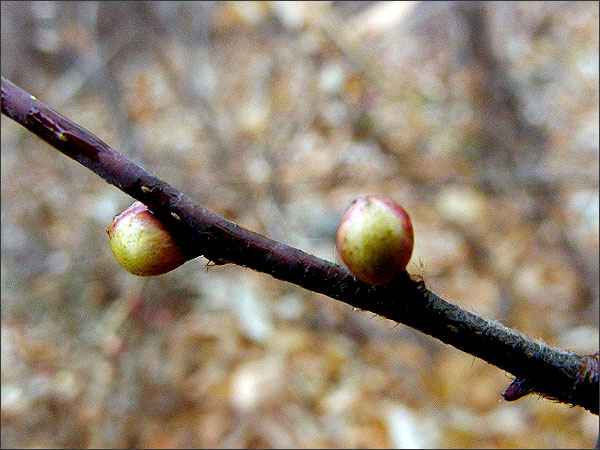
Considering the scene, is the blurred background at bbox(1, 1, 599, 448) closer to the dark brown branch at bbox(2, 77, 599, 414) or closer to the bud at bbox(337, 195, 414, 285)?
the dark brown branch at bbox(2, 77, 599, 414)

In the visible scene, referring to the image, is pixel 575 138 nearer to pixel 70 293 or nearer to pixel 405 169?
pixel 405 169

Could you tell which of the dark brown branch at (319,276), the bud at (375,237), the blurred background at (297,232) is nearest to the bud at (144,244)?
the dark brown branch at (319,276)

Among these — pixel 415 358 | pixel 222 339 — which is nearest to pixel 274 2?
pixel 222 339

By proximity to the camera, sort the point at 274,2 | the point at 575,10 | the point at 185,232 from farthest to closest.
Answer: the point at 575,10
the point at 274,2
the point at 185,232

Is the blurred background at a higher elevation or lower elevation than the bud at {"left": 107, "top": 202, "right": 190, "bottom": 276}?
higher

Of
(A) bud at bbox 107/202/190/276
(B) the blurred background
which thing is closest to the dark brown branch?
(A) bud at bbox 107/202/190/276
